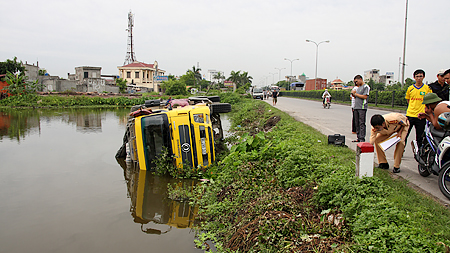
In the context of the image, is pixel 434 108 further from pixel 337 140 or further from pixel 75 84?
pixel 75 84

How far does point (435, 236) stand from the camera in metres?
2.90

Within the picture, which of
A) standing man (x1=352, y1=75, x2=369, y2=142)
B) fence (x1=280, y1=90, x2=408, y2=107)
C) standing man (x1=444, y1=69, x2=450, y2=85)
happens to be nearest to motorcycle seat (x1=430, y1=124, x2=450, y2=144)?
standing man (x1=444, y1=69, x2=450, y2=85)

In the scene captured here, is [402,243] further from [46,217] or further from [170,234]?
[46,217]

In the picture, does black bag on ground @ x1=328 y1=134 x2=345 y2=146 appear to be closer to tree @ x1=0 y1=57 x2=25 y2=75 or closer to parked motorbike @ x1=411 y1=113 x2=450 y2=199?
parked motorbike @ x1=411 y1=113 x2=450 y2=199

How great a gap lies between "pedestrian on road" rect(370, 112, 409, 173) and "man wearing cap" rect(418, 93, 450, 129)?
0.34 metres

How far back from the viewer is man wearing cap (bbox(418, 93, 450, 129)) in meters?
4.71

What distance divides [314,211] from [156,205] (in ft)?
10.5

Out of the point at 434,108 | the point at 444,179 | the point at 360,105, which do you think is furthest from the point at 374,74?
the point at 444,179

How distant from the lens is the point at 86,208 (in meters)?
5.75

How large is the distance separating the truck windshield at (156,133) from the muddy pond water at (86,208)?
0.81 meters

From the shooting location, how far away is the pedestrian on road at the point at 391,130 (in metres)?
5.14

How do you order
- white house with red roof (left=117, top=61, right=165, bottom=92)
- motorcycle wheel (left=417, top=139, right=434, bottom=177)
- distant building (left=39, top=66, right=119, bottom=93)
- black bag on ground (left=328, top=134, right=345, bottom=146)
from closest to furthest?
motorcycle wheel (left=417, top=139, right=434, bottom=177), black bag on ground (left=328, top=134, right=345, bottom=146), distant building (left=39, top=66, right=119, bottom=93), white house with red roof (left=117, top=61, right=165, bottom=92)

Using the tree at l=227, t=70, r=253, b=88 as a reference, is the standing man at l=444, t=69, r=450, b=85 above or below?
below

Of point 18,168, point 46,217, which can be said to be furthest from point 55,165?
point 46,217
